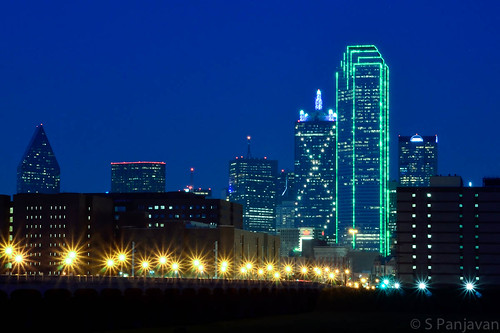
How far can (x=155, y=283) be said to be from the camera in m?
→ 126

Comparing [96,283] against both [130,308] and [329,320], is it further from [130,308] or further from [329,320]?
[329,320]

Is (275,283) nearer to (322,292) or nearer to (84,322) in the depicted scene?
(322,292)

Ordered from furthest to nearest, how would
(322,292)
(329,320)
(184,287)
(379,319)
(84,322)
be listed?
1. (322,292)
2. (379,319)
3. (329,320)
4. (184,287)
5. (84,322)

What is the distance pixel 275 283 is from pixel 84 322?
6732 cm

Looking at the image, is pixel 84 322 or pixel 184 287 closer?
pixel 84 322

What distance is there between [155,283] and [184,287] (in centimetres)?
779

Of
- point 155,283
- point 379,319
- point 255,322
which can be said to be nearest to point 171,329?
point 155,283

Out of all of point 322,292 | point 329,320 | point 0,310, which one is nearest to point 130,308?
point 0,310

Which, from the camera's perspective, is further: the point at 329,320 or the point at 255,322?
the point at 329,320

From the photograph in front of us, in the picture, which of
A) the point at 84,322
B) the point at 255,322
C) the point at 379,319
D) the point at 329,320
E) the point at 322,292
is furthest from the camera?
the point at 322,292

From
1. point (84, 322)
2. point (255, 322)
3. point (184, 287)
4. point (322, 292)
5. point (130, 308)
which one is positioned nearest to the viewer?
point (84, 322)

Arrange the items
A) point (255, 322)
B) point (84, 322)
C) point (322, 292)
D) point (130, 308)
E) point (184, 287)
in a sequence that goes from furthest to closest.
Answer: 1. point (322, 292)
2. point (255, 322)
3. point (184, 287)
4. point (130, 308)
5. point (84, 322)

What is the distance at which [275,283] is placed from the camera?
171625 mm

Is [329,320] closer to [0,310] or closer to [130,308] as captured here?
[130,308]
